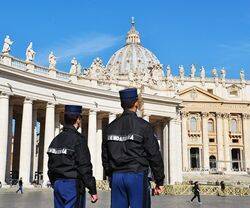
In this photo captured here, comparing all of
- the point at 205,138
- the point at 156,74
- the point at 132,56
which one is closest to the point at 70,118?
the point at 156,74

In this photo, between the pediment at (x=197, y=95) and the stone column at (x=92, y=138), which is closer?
the stone column at (x=92, y=138)

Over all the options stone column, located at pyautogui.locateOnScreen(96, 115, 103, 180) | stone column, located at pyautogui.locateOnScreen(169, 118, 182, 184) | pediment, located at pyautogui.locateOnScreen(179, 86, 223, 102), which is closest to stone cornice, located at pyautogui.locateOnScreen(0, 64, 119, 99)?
stone column, located at pyautogui.locateOnScreen(96, 115, 103, 180)

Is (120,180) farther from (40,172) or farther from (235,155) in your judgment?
(235,155)

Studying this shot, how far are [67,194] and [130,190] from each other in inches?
59.4

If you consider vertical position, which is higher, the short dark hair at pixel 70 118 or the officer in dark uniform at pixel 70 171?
the short dark hair at pixel 70 118

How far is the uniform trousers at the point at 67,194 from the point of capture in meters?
8.23

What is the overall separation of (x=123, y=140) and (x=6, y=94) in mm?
38825

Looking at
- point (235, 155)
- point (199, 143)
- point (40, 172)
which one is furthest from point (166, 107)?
point (235, 155)

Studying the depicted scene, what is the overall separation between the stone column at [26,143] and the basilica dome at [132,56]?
90.0 m

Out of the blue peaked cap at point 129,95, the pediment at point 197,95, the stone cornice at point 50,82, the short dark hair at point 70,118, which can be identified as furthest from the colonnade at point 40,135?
the pediment at point 197,95

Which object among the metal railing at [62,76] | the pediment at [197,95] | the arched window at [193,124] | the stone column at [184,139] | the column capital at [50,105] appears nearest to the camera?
the column capital at [50,105]

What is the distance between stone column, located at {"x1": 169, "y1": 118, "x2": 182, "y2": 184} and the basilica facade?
14 cm

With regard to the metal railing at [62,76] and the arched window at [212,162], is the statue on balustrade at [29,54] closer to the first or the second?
the metal railing at [62,76]

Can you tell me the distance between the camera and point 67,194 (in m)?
8.26
